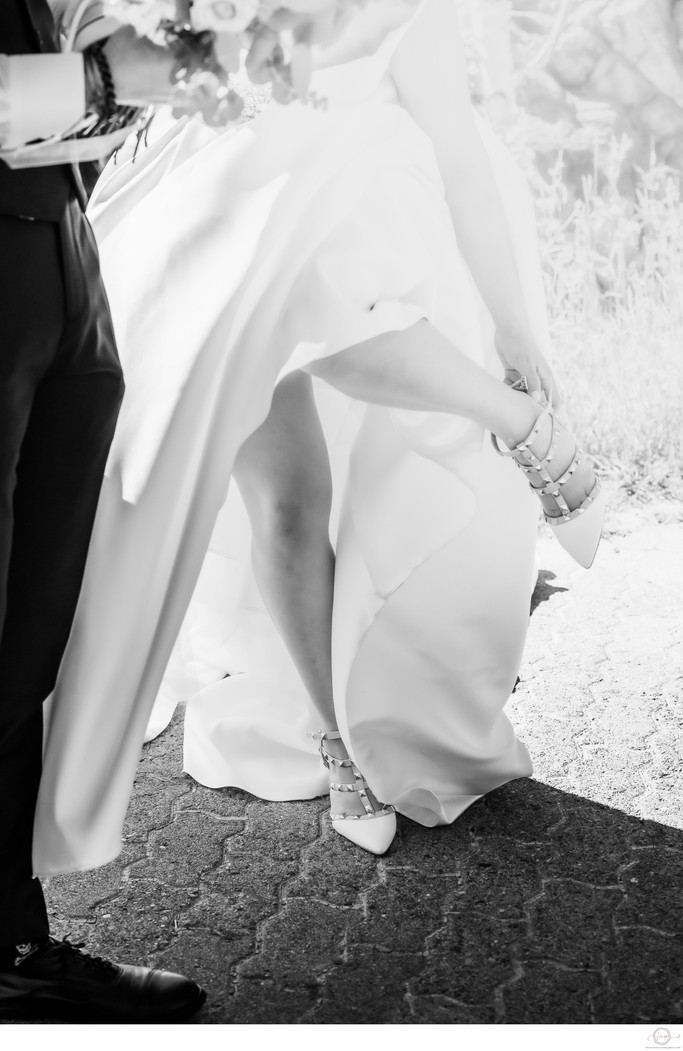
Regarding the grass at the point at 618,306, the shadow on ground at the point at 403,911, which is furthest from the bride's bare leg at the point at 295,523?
the grass at the point at 618,306

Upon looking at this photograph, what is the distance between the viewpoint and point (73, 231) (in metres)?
1.69

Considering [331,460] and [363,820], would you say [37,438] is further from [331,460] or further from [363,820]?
[363,820]

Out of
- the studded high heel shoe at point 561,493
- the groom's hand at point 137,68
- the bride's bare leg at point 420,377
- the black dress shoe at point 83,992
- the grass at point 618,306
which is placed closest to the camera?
the groom's hand at point 137,68

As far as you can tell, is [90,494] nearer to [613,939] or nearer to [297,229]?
[297,229]

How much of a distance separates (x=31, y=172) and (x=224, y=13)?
1.26ft

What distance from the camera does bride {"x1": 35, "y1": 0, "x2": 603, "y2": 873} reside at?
→ 2062 millimetres

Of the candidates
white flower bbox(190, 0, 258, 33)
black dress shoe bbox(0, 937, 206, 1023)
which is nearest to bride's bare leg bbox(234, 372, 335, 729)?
black dress shoe bbox(0, 937, 206, 1023)

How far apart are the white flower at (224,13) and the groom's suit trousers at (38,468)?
1.35ft

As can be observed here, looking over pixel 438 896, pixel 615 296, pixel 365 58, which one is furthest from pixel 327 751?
pixel 615 296

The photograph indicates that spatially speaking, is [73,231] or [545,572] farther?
[545,572]

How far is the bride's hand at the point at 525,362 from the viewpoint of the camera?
8.07 ft

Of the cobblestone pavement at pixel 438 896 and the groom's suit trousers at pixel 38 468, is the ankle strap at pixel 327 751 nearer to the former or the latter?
the cobblestone pavement at pixel 438 896

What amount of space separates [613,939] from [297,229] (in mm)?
1474
